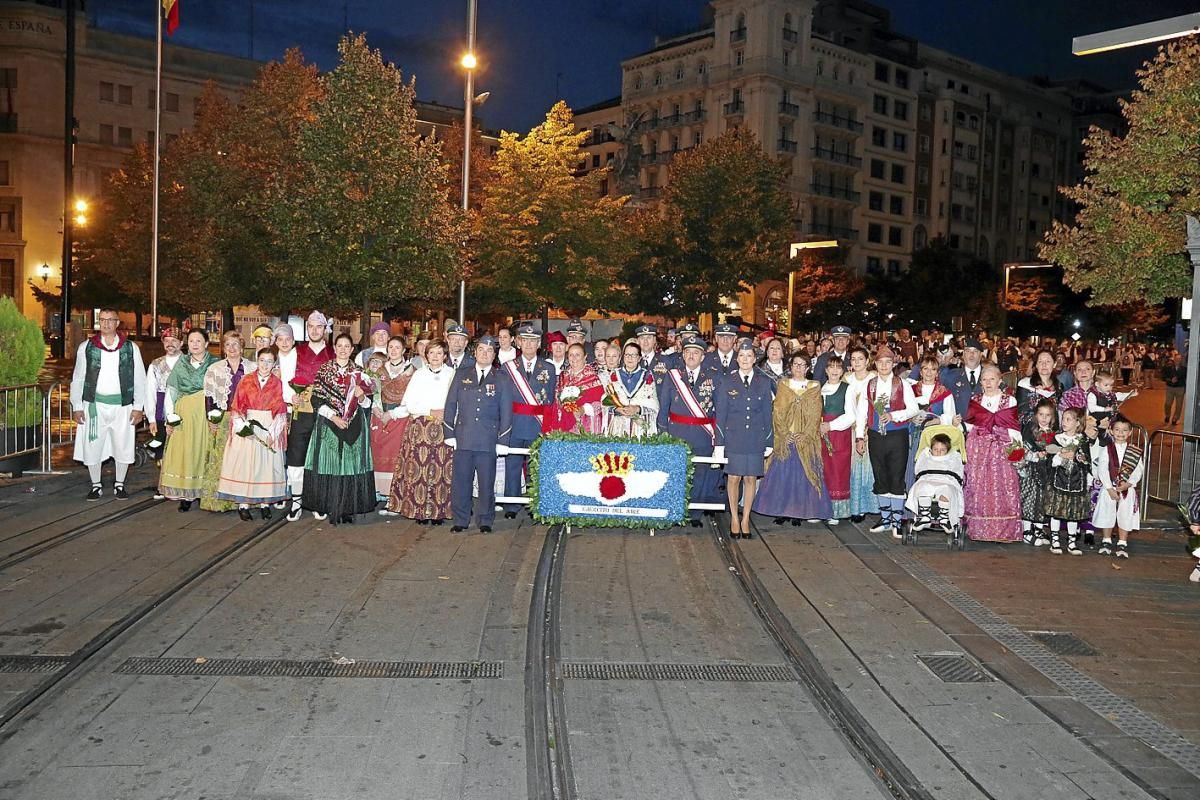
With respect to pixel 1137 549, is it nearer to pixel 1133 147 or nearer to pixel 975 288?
pixel 1133 147

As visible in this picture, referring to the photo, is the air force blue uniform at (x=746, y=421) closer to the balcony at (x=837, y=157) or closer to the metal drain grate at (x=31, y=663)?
the metal drain grate at (x=31, y=663)

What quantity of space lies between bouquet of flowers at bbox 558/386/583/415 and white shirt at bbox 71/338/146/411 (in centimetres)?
502

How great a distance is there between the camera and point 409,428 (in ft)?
38.8

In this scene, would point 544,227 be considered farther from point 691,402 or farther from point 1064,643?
point 1064,643

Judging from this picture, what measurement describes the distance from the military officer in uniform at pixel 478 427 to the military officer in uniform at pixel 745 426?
7.73ft

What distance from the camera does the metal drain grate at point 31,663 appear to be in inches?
262

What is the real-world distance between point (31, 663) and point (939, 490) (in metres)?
8.48

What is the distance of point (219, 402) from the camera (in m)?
11.5

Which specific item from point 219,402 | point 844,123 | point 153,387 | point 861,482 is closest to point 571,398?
point 861,482

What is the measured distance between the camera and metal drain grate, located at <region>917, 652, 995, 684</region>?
276 inches

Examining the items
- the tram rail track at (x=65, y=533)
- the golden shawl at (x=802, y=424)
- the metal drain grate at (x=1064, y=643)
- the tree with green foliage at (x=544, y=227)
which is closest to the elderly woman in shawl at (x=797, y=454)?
the golden shawl at (x=802, y=424)

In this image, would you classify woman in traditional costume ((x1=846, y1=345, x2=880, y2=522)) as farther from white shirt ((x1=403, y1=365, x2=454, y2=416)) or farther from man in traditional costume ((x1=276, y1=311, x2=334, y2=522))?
man in traditional costume ((x1=276, y1=311, x2=334, y2=522))

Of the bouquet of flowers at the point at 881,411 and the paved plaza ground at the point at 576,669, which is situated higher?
the bouquet of flowers at the point at 881,411

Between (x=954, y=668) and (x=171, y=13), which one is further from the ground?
(x=171, y=13)
